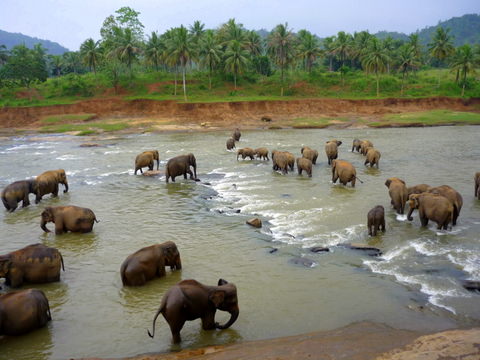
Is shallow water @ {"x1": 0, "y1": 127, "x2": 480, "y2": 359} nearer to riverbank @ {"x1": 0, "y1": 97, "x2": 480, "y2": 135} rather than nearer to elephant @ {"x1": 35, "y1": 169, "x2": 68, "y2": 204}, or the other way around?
elephant @ {"x1": 35, "y1": 169, "x2": 68, "y2": 204}

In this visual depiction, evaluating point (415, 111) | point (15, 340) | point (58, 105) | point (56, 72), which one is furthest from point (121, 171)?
point (56, 72)

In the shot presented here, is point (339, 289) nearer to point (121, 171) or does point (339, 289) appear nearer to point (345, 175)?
point (345, 175)

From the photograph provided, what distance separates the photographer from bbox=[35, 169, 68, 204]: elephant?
16719 mm

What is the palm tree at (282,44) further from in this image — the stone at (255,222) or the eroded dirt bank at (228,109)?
the stone at (255,222)

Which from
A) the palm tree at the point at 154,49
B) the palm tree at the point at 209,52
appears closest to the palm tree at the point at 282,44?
the palm tree at the point at 209,52

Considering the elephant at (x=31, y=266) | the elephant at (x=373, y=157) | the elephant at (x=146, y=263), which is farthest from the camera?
the elephant at (x=373, y=157)

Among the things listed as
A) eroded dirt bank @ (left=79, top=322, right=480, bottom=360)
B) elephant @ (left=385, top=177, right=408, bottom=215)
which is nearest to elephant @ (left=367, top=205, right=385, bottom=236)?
elephant @ (left=385, top=177, right=408, bottom=215)

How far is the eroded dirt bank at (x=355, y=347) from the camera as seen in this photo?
6184 mm

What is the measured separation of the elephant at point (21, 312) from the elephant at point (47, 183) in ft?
32.8

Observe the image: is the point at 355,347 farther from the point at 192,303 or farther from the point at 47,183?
the point at 47,183

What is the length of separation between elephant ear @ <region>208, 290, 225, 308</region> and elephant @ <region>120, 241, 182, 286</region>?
2.67 meters

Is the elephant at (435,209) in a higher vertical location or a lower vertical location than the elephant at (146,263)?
higher

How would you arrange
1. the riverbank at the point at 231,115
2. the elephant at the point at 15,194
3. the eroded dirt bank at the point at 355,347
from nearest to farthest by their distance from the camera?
1. the eroded dirt bank at the point at 355,347
2. the elephant at the point at 15,194
3. the riverbank at the point at 231,115

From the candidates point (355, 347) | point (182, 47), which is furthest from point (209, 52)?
point (355, 347)
